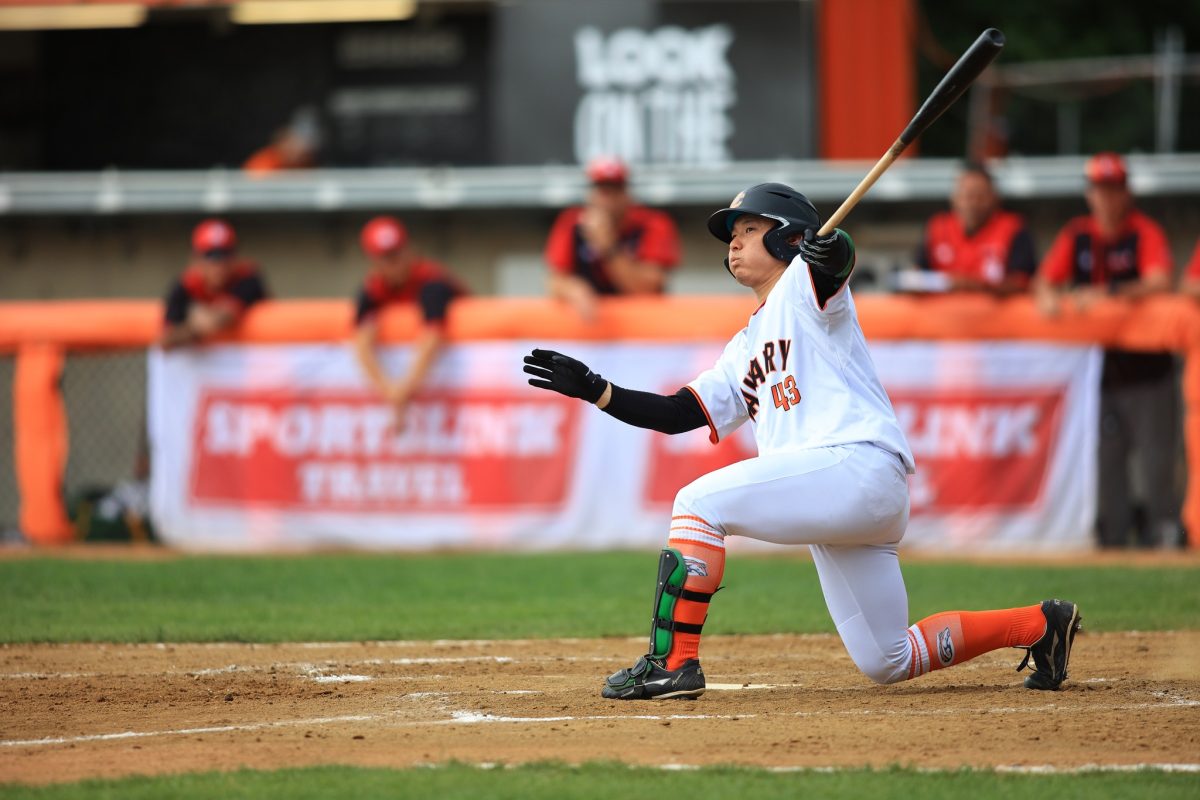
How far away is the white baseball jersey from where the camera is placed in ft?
18.0

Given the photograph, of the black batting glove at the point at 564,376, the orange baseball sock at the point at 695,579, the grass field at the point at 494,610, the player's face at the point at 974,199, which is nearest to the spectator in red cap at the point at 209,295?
the grass field at the point at 494,610

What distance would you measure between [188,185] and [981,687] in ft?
33.2

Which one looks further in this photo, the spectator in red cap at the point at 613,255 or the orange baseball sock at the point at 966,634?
the spectator in red cap at the point at 613,255

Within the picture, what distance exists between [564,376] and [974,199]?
601 cm

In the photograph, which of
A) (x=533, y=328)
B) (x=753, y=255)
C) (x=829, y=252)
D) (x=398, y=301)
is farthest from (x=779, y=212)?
(x=398, y=301)

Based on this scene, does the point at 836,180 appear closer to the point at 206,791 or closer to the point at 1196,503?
the point at 1196,503

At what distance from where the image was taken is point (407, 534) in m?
11.5

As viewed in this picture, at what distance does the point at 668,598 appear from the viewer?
5418 millimetres

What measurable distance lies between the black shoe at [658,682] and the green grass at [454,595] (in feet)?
6.85

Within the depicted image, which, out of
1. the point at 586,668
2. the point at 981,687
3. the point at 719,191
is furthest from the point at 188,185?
the point at 981,687

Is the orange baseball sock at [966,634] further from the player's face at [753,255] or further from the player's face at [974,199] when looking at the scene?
the player's face at [974,199]

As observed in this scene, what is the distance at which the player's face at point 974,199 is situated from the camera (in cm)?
1084

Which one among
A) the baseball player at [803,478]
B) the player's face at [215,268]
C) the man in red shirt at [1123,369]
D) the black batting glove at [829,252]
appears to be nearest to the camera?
the black batting glove at [829,252]

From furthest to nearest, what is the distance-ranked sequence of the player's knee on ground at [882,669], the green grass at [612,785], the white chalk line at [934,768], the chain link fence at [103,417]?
the chain link fence at [103,417] < the player's knee on ground at [882,669] < the white chalk line at [934,768] < the green grass at [612,785]
